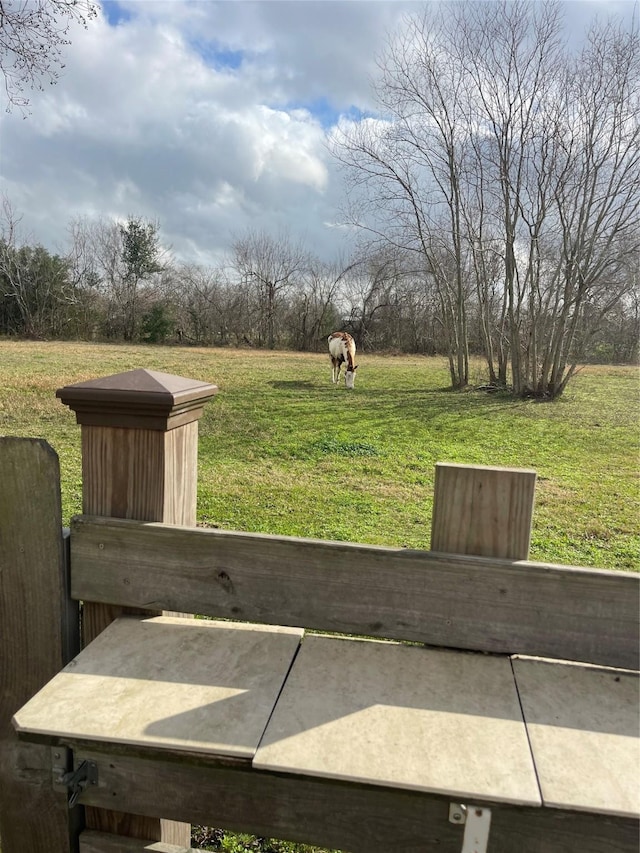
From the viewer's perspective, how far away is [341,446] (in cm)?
643

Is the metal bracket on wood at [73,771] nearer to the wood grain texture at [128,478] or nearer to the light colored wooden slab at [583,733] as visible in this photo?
the wood grain texture at [128,478]

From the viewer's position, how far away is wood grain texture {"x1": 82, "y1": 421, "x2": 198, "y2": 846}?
126cm

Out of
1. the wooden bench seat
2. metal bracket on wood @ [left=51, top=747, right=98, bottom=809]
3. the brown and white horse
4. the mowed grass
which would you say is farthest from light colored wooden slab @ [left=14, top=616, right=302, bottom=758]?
the brown and white horse

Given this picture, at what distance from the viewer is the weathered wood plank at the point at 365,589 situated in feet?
3.60

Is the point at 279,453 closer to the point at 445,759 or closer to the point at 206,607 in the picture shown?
the point at 206,607

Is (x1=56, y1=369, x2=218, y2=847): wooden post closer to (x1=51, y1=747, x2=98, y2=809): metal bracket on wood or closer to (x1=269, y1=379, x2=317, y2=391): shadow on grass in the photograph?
(x1=51, y1=747, x2=98, y2=809): metal bracket on wood

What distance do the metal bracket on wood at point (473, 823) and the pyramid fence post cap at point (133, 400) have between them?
0.87 m

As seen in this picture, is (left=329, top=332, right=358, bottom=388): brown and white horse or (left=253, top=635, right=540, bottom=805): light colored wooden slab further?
(left=329, top=332, right=358, bottom=388): brown and white horse

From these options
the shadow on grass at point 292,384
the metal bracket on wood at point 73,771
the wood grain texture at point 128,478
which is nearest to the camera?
the metal bracket on wood at point 73,771

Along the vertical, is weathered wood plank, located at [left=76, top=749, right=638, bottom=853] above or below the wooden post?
below

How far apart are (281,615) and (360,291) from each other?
93.5 feet

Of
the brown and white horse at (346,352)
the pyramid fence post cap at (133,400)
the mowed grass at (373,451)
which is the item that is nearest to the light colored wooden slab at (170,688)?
the pyramid fence post cap at (133,400)

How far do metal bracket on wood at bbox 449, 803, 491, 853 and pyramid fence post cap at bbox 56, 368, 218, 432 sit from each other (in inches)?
34.2

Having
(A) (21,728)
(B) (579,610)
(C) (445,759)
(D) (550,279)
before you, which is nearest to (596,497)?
(B) (579,610)
